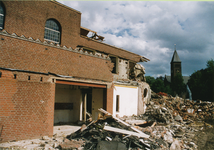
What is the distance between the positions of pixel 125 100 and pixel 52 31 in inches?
363

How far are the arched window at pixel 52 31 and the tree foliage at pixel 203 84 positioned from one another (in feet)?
130

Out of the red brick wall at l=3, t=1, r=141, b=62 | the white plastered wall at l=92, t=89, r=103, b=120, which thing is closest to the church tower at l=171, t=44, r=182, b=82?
the red brick wall at l=3, t=1, r=141, b=62

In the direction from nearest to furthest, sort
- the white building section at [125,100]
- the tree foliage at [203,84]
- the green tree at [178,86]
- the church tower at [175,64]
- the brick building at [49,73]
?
the brick building at [49,73], the white building section at [125,100], the tree foliage at [203,84], the green tree at [178,86], the church tower at [175,64]

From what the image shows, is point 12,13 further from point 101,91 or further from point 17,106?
point 101,91

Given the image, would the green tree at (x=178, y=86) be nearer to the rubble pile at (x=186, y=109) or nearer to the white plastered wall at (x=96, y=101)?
the rubble pile at (x=186, y=109)

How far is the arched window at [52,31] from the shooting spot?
1303 centimetres

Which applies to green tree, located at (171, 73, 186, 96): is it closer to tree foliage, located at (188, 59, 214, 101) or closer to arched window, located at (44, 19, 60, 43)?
tree foliage, located at (188, 59, 214, 101)

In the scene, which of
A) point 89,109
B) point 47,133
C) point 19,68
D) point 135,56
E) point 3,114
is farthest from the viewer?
point 135,56

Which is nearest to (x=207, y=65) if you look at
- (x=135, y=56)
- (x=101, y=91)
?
(x=135, y=56)

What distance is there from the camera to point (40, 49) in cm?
837

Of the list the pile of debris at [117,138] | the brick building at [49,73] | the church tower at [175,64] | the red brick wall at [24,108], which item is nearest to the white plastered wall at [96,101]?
the brick building at [49,73]

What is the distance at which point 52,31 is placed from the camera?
13328mm

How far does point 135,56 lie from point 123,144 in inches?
610

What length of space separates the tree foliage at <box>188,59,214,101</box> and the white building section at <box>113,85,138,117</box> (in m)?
31.9
